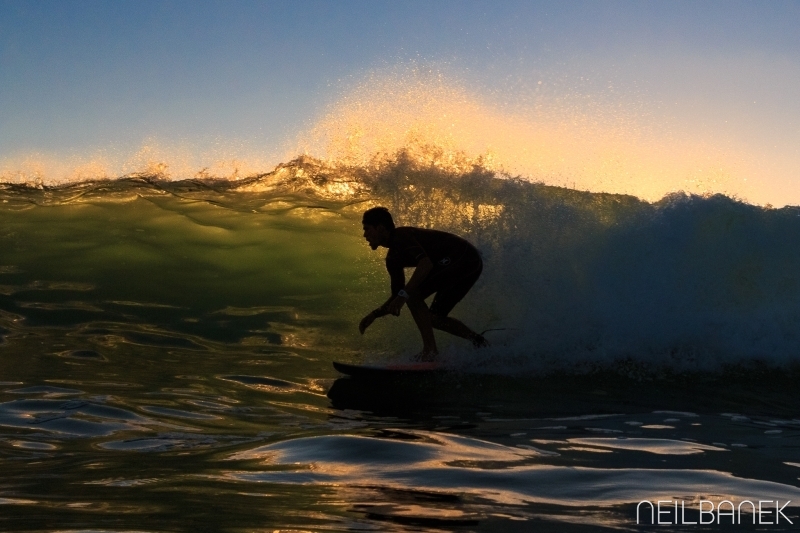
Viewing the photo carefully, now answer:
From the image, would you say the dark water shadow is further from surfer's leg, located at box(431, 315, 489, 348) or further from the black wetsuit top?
the black wetsuit top

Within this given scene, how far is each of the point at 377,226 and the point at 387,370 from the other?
3.84 ft

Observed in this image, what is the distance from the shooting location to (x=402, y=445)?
4672 mm

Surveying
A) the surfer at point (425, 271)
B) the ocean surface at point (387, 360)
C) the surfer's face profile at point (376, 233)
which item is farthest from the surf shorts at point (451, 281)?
the surfer's face profile at point (376, 233)

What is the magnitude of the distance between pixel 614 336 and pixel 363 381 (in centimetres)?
275

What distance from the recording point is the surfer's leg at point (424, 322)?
7.57 m

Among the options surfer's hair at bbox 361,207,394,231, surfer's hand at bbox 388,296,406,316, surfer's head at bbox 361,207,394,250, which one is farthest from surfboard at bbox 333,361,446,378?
surfer's hair at bbox 361,207,394,231

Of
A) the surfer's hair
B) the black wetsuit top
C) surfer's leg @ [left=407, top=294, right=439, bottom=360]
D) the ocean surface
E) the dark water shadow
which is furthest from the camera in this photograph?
the black wetsuit top

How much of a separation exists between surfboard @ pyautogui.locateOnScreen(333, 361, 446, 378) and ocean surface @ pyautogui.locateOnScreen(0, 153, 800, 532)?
112mm

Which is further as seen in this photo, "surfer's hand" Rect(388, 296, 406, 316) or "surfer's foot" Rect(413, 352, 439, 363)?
"surfer's foot" Rect(413, 352, 439, 363)

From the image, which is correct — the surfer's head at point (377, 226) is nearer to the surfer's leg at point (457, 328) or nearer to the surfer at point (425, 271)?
the surfer at point (425, 271)

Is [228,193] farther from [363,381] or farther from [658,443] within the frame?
[658,443]

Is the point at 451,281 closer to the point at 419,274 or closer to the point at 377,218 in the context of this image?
the point at 419,274

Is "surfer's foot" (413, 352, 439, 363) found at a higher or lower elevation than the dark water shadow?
higher

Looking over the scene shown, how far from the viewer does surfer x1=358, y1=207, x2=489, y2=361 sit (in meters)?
7.37
